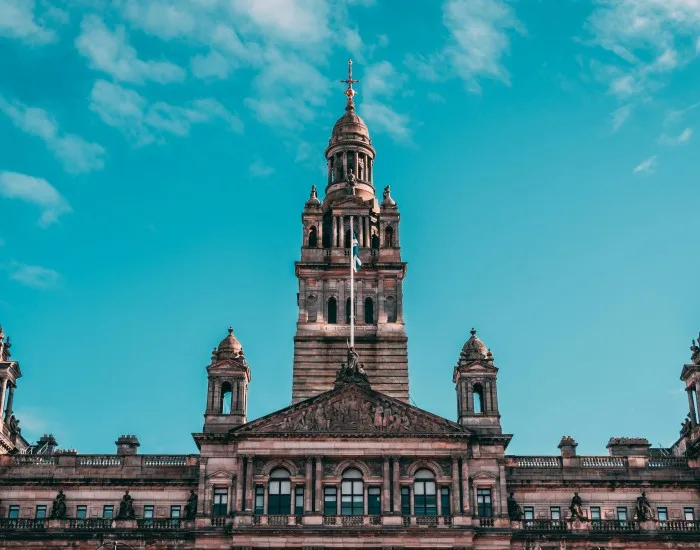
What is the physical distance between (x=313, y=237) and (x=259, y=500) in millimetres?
23400

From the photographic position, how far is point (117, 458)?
2918 inches

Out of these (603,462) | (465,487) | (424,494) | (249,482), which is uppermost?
(603,462)

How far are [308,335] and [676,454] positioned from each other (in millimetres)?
26521

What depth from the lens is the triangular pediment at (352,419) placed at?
71.0 m

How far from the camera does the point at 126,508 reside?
7150 centimetres

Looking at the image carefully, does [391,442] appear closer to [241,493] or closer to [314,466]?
[314,466]

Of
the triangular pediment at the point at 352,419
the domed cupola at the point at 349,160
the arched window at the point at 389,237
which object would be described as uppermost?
the domed cupola at the point at 349,160

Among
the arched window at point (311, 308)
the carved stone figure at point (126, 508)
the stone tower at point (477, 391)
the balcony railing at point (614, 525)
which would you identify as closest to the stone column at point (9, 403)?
the carved stone figure at point (126, 508)

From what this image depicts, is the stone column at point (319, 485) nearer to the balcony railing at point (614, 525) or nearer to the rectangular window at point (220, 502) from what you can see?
the rectangular window at point (220, 502)

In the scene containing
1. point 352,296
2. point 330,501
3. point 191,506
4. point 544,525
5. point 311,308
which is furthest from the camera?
point 311,308

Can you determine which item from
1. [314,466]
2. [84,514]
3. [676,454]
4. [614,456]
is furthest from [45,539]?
[676,454]

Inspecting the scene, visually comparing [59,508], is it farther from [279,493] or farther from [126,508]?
[279,493]

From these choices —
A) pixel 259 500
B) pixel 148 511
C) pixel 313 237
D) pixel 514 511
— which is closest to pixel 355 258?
pixel 313 237

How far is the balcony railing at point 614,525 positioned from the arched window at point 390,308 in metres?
20.8
